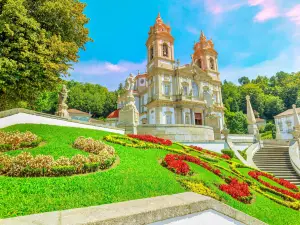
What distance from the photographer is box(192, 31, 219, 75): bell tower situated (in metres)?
47.0

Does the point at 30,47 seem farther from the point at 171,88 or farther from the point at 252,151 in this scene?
the point at 171,88

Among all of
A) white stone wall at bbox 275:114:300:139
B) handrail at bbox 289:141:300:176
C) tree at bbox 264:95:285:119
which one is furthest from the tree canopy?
handrail at bbox 289:141:300:176

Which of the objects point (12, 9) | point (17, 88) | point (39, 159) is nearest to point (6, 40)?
point (12, 9)

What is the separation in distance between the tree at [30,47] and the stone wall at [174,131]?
8312 millimetres

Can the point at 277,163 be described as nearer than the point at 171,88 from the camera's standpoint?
Yes

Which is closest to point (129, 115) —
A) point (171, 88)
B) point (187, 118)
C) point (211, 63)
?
point (187, 118)

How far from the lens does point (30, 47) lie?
1205 centimetres

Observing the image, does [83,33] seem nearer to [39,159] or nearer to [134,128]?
[134,128]

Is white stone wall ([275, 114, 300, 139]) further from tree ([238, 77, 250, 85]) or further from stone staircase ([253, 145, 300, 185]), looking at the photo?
stone staircase ([253, 145, 300, 185])

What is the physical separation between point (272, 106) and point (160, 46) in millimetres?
51126

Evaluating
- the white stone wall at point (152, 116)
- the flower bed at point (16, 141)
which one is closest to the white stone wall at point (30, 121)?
the flower bed at point (16, 141)

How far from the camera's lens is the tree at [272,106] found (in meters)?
67.2

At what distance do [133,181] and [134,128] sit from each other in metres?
10.7

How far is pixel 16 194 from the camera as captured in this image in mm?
4371
